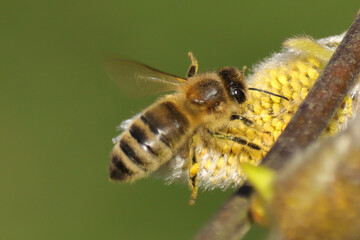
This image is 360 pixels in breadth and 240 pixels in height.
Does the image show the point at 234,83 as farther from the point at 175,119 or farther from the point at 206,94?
the point at 175,119

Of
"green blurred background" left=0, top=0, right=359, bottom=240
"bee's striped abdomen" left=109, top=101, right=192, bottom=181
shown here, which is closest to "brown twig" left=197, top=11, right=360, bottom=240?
"bee's striped abdomen" left=109, top=101, right=192, bottom=181

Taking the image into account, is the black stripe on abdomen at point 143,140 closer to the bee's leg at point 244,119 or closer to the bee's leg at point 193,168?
the bee's leg at point 193,168

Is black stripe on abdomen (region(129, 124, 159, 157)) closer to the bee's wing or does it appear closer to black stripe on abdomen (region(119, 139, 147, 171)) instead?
black stripe on abdomen (region(119, 139, 147, 171))

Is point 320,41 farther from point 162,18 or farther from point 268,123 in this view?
point 162,18

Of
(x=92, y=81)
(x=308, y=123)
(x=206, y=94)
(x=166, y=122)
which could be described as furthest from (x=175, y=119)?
(x=92, y=81)

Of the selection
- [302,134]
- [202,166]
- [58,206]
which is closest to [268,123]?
[202,166]

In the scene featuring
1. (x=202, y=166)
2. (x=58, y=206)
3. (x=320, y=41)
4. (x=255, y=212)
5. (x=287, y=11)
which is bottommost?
(x=58, y=206)
